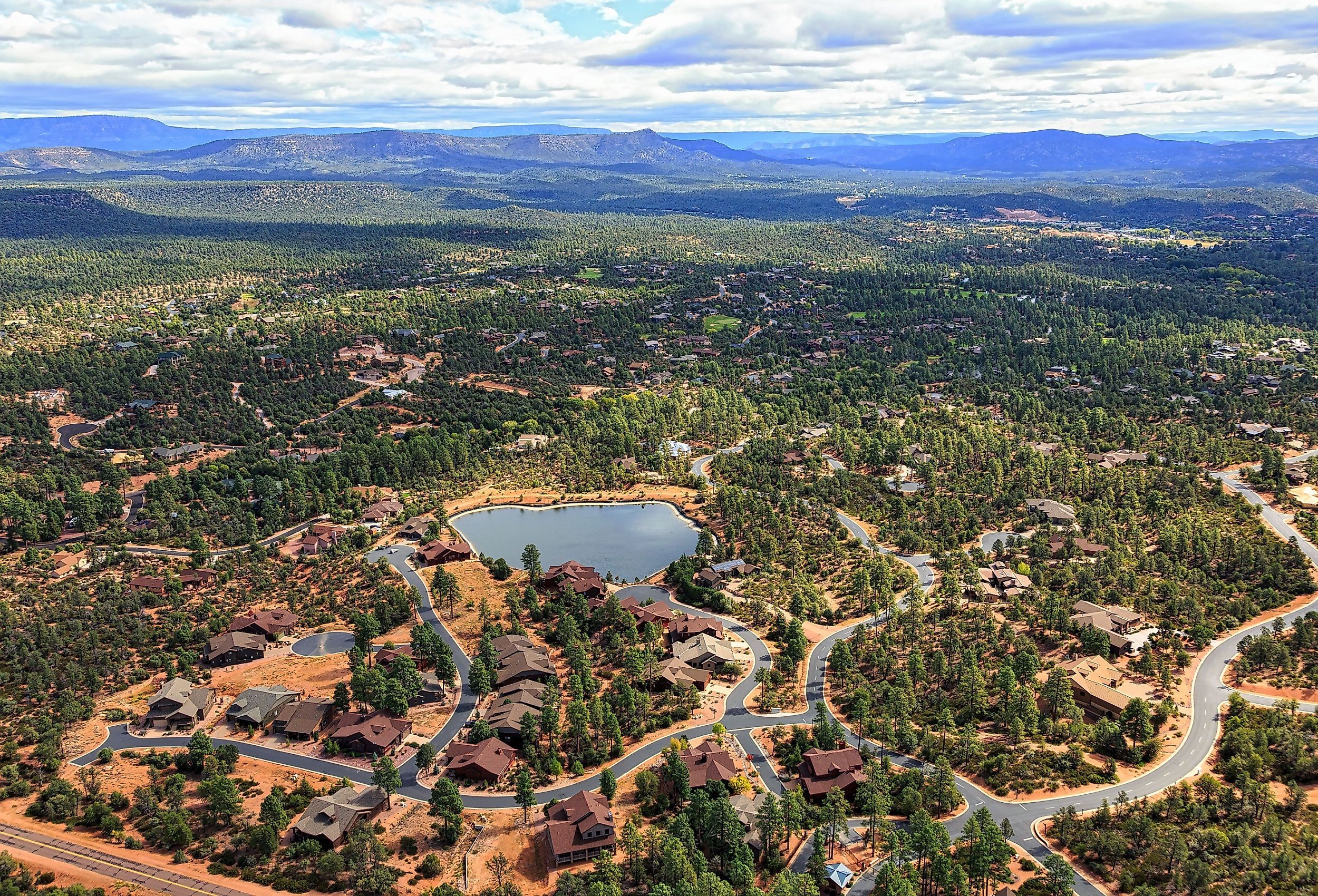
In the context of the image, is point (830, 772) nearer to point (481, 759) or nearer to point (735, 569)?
point (481, 759)

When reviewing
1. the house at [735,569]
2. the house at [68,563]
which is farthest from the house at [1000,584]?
the house at [68,563]

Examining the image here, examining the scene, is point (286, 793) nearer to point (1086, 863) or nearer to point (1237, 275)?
point (1086, 863)

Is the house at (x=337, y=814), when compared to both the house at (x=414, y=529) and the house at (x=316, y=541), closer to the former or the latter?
the house at (x=316, y=541)

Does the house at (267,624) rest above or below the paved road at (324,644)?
above

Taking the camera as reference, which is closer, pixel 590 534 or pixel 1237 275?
pixel 590 534

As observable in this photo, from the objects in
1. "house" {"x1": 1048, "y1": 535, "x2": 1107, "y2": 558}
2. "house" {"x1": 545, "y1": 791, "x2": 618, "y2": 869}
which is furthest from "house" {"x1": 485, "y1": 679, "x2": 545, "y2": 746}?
"house" {"x1": 1048, "y1": 535, "x2": 1107, "y2": 558}

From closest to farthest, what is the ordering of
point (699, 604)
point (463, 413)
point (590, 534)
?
1. point (699, 604)
2. point (590, 534)
3. point (463, 413)

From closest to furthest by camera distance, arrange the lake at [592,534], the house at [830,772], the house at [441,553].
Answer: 1. the house at [830,772]
2. the house at [441,553]
3. the lake at [592,534]

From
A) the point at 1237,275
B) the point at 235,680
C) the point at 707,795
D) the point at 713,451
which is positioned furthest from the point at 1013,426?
the point at 1237,275
